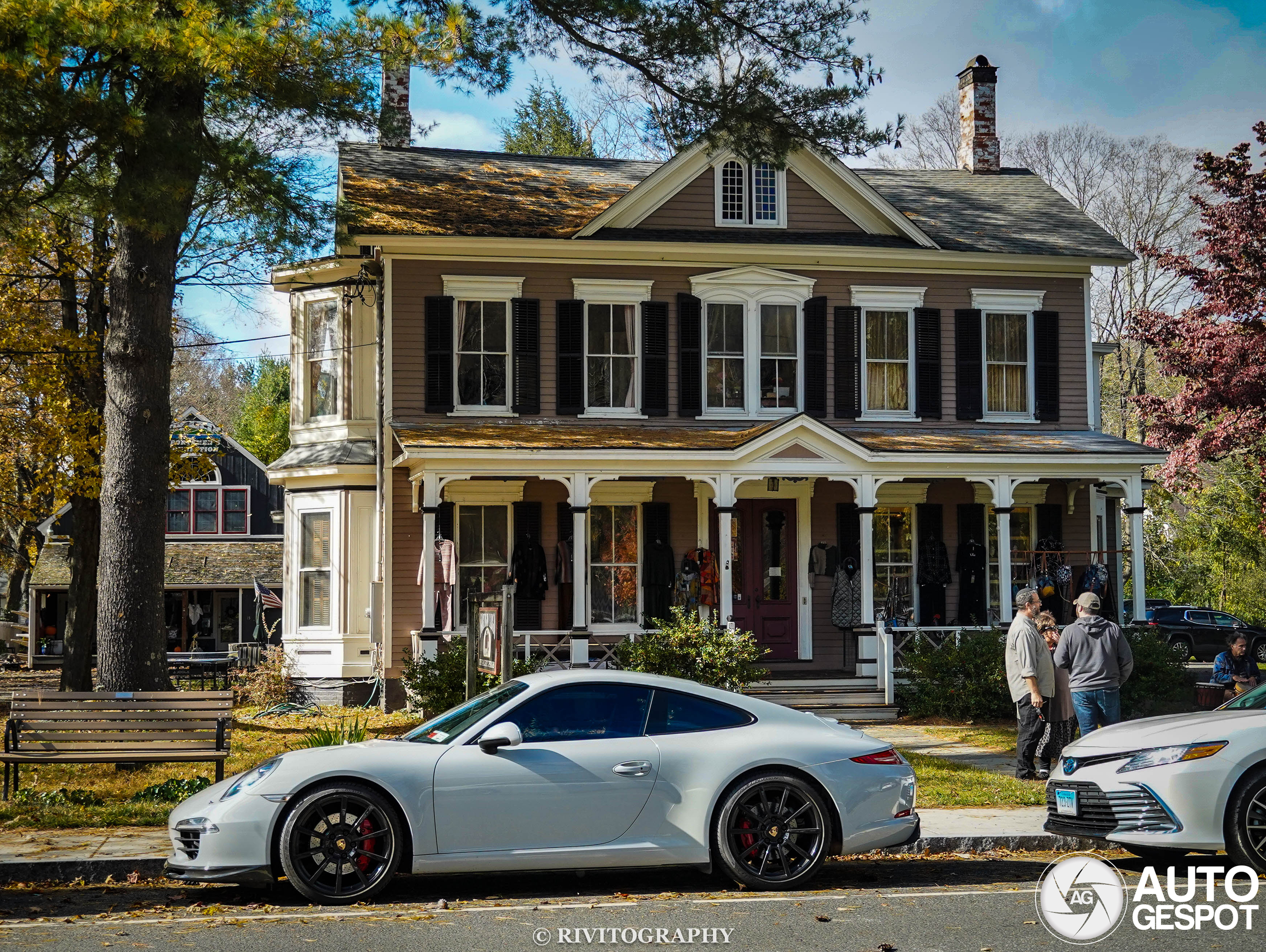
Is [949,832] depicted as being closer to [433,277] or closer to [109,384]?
[109,384]

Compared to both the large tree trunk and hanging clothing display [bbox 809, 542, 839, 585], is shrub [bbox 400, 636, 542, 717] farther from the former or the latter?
hanging clothing display [bbox 809, 542, 839, 585]

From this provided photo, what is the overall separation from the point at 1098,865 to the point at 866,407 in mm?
12910

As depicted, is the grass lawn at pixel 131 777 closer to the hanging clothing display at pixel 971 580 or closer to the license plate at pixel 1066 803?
the license plate at pixel 1066 803

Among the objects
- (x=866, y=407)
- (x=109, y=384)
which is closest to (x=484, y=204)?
(x=866, y=407)

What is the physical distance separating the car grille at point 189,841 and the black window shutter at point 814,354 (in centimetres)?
1443

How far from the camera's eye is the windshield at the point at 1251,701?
884cm

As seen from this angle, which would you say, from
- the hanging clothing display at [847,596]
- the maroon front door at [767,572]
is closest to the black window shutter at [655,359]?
the maroon front door at [767,572]

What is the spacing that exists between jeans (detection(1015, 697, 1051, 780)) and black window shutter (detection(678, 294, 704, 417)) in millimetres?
9133

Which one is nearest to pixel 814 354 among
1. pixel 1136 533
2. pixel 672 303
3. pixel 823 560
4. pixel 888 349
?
pixel 888 349

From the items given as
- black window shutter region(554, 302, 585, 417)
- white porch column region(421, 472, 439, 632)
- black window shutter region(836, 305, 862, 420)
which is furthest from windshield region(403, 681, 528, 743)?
black window shutter region(836, 305, 862, 420)

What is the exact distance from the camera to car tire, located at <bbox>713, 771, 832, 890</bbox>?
25.5 ft

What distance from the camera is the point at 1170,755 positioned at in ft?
26.7

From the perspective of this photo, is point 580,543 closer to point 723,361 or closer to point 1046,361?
point 723,361

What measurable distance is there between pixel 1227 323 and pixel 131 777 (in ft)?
73.5
